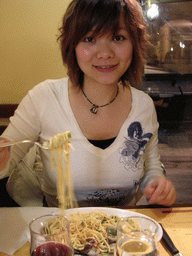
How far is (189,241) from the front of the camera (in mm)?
1146

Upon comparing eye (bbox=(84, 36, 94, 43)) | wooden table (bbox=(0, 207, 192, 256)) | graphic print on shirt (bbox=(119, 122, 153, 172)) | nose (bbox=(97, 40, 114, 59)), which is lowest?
wooden table (bbox=(0, 207, 192, 256))

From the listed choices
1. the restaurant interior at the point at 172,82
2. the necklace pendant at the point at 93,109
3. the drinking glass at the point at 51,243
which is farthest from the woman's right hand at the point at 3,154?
the restaurant interior at the point at 172,82

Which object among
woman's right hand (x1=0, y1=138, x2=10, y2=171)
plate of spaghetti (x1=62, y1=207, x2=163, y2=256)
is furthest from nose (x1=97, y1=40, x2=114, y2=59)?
plate of spaghetti (x1=62, y1=207, x2=163, y2=256)

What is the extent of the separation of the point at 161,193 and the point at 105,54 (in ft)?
2.53

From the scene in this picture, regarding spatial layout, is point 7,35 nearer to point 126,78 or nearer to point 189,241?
point 126,78

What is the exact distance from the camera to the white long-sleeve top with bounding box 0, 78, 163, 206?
1.64 metres

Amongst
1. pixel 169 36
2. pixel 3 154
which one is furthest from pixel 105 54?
pixel 169 36

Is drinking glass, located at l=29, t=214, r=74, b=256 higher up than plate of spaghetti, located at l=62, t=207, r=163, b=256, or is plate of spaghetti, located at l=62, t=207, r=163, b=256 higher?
drinking glass, located at l=29, t=214, r=74, b=256

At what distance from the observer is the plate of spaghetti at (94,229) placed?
3.50 ft

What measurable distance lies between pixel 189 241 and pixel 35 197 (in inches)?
41.9

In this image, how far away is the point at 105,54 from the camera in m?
1.51

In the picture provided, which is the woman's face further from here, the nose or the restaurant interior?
the restaurant interior

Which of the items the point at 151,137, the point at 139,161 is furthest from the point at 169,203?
the point at 151,137

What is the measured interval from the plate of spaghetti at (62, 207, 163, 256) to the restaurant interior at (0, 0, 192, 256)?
180 cm
